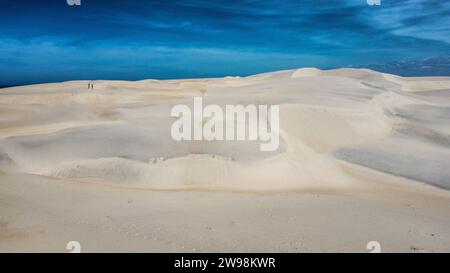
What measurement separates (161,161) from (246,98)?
5846 millimetres

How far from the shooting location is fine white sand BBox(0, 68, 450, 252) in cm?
521

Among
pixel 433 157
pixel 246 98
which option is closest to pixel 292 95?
pixel 246 98

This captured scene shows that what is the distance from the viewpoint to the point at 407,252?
494 cm

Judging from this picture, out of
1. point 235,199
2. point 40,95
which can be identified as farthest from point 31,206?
point 40,95

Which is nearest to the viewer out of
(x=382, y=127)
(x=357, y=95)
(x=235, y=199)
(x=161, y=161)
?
(x=235, y=199)

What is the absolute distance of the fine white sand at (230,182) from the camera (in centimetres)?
521

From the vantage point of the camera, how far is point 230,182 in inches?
322

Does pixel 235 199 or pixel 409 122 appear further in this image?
pixel 409 122
